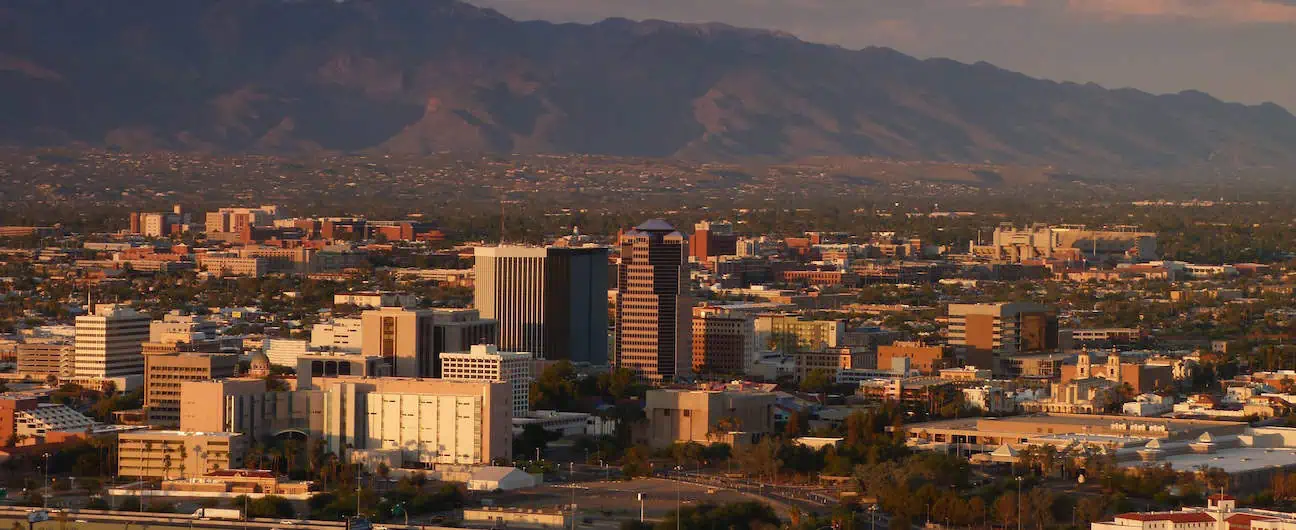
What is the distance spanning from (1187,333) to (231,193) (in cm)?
9365

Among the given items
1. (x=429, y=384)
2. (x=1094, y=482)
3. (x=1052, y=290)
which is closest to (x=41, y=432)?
(x=429, y=384)

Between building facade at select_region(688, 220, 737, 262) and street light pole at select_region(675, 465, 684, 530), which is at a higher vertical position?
building facade at select_region(688, 220, 737, 262)

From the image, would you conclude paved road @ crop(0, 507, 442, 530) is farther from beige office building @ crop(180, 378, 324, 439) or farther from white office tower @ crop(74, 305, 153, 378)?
white office tower @ crop(74, 305, 153, 378)

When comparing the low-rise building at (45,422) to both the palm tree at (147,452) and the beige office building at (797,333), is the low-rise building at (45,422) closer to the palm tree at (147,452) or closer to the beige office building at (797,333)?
the palm tree at (147,452)

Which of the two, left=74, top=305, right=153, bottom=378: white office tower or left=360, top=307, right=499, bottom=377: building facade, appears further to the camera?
left=74, top=305, right=153, bottom=378: white office tower

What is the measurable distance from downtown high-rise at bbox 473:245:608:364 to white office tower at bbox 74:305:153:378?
7.66 meters

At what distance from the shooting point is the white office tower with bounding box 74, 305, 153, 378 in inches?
2461

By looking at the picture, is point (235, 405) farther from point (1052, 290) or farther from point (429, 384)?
point (1052, 290)

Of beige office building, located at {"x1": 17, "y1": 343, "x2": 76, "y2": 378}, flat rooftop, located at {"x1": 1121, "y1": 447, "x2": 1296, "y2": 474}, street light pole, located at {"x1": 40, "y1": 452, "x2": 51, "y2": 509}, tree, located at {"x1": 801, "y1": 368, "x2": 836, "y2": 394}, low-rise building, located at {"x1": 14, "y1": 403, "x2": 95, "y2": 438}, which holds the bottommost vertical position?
street light pole, located at {"x1": 40, "y1": 452, "x2": 51, "y2": 509}

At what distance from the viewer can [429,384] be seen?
168 feet

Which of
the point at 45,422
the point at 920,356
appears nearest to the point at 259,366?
the point at 45,422

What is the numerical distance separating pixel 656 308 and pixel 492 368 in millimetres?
9631

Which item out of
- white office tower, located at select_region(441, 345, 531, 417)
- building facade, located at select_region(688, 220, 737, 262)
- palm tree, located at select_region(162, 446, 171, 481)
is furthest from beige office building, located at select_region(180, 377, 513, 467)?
building facade, located at select_region(688, 220, 737, 262)

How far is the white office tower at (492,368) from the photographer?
187ft
